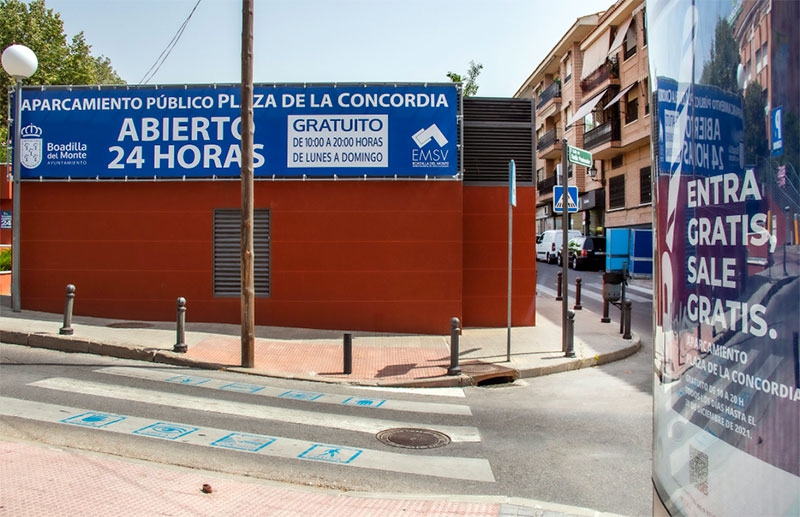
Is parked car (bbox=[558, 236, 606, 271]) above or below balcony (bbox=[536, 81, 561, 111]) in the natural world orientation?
below

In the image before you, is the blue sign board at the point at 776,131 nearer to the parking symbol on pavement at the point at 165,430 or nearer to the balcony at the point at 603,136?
the parking symbol on pavement at the point at 165,430

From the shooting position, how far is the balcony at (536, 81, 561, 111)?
157 ft

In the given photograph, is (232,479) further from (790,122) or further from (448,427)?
Answer: (790,122)

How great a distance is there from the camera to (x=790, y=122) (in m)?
1.53

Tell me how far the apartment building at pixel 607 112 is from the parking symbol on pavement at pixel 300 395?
2364 cm

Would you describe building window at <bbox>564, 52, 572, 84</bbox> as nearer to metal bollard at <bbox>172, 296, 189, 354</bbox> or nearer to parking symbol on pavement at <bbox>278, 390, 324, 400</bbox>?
metal bollard at <bbox>172, 296, 189, 354</bbox>

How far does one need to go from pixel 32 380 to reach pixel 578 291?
13917mm

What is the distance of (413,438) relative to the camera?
252 inches

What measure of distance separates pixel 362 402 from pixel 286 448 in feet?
6.89

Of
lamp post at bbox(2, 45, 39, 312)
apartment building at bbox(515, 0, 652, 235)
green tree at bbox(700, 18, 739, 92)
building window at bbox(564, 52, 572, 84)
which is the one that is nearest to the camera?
green tree at bbox(700, 18, 739, 92)

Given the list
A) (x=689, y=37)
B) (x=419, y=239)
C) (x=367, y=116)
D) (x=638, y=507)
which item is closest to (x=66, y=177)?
(x=367, y=116)

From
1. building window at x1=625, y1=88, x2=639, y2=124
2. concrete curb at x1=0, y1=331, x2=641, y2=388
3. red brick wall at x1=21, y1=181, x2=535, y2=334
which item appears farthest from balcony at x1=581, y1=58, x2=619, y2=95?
concrete curb at x1=0, y1=331, x2=641, y2=388

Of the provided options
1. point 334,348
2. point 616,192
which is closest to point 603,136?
point 616,192

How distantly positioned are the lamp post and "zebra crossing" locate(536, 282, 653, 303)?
51.4ft
